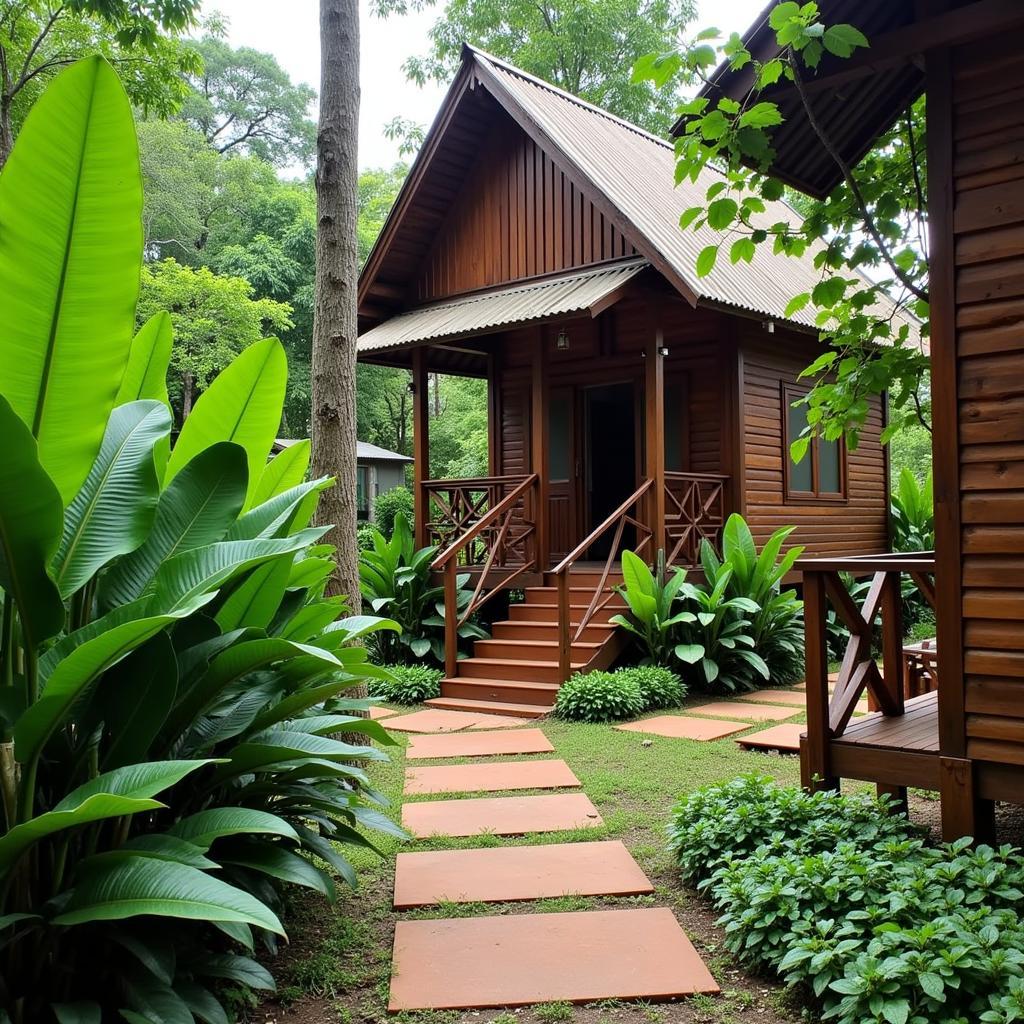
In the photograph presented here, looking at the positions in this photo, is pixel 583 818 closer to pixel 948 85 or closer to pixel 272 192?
pixel 948 85

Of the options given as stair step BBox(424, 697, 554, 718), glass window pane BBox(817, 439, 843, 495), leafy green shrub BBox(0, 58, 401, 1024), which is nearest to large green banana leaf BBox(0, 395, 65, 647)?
leafy green shrub BBox(0, 58, 401, 1024)

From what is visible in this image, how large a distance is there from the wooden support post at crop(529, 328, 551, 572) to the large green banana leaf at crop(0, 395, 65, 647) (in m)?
7.59

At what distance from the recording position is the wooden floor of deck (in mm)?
3643

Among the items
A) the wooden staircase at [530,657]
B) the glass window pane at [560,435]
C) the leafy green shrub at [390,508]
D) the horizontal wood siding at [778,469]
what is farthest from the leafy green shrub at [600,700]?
the leafy green shrub at [390,508]

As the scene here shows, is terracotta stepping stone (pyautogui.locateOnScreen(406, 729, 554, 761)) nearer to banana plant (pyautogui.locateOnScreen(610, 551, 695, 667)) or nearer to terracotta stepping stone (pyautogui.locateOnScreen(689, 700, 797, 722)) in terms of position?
terracotta stepping stone (pyautogui.locateOnScreen(689, 700, 797, 722))

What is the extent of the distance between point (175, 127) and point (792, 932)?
28.9 m

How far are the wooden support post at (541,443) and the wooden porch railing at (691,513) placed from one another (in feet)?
4.14

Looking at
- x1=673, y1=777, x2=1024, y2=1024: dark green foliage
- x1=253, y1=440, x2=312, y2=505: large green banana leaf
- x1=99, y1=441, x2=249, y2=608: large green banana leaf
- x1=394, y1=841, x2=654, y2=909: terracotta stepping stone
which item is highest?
x1=253, y1=440, x2=312, y2=505: large green banana leaf

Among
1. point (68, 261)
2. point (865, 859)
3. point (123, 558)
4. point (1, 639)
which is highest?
point (68, 261)

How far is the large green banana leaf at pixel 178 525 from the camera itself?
2406 mm

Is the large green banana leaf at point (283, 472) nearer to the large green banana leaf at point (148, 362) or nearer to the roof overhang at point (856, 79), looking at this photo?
the large green banana leaf at point (148, 362)

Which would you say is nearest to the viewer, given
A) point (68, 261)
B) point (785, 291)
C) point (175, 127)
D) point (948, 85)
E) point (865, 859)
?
point (68, 261)

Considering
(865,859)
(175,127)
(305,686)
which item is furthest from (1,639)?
(175,127)

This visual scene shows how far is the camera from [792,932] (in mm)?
2818
